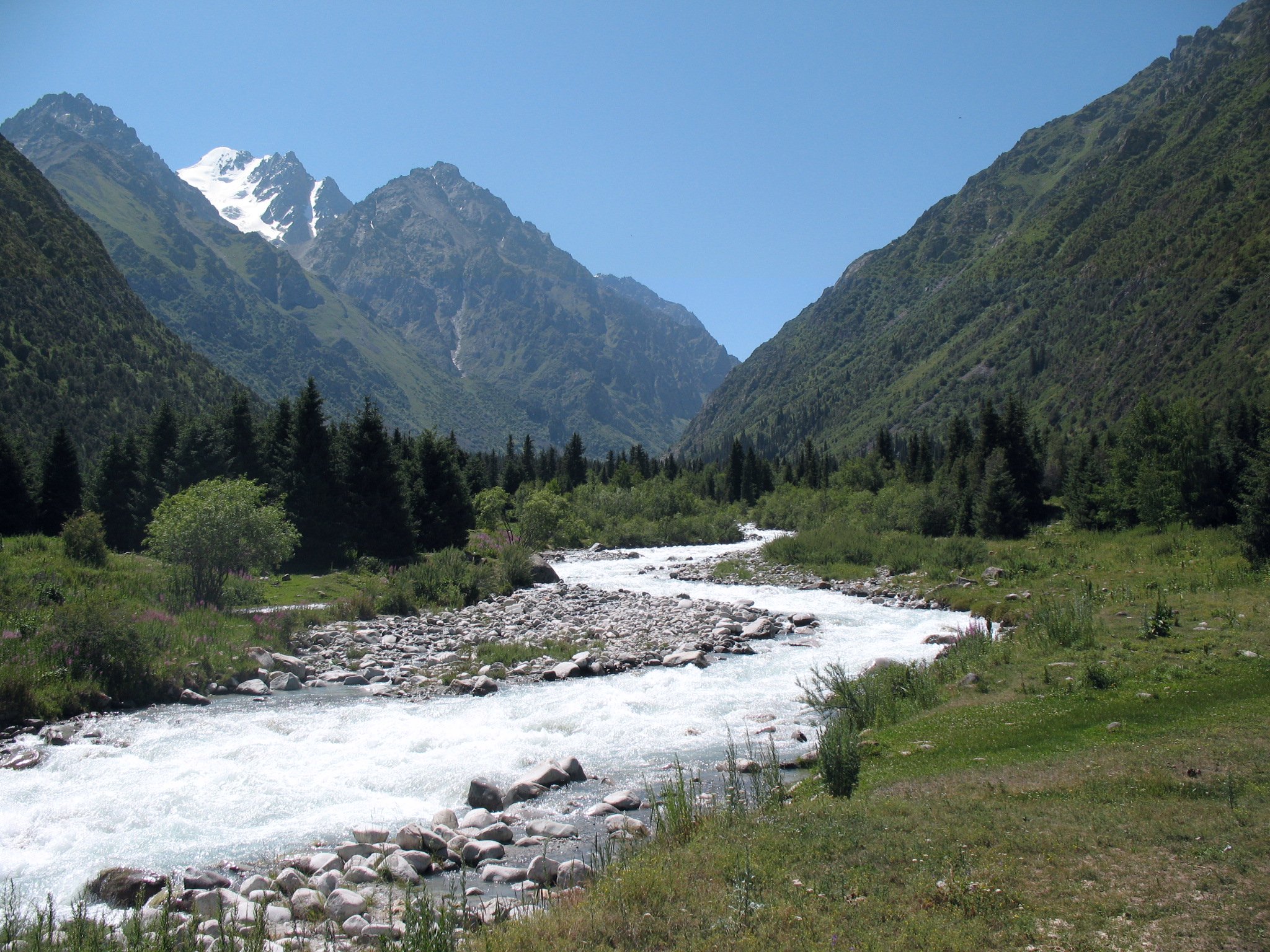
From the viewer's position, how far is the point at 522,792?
12.0 m

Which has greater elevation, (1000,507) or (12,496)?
(12,496)

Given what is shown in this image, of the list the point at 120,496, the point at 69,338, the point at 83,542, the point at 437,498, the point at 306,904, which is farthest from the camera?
the point at 69,338

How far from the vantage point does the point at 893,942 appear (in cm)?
574

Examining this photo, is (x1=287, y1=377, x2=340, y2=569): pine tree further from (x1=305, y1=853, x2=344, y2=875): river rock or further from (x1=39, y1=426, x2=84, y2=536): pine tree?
(x1=305, y1=853, x2=344, y2=875): river rock

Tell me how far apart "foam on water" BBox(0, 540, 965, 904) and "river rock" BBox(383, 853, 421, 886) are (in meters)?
2.06

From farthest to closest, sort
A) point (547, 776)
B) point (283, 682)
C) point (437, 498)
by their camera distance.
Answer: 1. point (437, 498)
2. point (283, 682)
3. point (547, 776)

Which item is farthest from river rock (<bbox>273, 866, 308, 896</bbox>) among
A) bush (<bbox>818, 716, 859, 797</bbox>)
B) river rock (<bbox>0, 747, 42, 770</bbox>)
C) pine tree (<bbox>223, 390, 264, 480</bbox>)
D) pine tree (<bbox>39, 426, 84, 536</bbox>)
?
pine tree (<bbox>39, 426, 84, 536</bbox>)

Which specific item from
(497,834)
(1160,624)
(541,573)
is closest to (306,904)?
(497,834)

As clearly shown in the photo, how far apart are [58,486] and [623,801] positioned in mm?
50401

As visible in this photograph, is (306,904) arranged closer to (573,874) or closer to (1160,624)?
(573,874)

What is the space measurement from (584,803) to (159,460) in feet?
168

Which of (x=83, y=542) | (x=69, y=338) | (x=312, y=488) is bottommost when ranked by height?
(x=83, y=542)

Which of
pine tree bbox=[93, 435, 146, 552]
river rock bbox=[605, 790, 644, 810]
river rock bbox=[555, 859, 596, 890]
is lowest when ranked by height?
river rock bbox=[605, 790, 644, 810]

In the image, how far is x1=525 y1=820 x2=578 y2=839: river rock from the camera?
10383 millimetres
